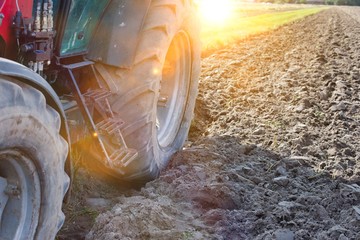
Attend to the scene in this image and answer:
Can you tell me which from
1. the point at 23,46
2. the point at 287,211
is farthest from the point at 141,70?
the point at 287,211

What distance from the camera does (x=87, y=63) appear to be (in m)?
3.34

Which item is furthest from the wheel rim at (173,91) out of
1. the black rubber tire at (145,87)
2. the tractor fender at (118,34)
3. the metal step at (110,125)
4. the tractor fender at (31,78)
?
the tractor fender at (31,78)

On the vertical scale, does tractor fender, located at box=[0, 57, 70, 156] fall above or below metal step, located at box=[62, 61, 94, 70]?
above

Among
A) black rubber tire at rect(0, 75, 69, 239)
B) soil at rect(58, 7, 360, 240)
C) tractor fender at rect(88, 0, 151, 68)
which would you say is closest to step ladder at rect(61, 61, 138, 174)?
tractor fender at rect(88, 0, 151, 68)

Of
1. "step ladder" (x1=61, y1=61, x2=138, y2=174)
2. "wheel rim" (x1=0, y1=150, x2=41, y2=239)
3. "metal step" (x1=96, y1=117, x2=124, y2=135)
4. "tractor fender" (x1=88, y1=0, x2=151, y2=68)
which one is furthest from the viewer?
"tractor fender" (x1=88, y1=0, x2=151, y2=68)

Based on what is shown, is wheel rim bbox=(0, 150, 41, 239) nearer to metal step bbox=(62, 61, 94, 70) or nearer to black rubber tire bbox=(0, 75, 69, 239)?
black rubber tire bbox=(0, 75, 69, 239)

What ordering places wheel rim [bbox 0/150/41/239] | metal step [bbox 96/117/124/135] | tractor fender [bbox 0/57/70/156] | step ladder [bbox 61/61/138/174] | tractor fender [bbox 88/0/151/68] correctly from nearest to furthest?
tractor fender [bbox 0/57/70/156] → wheel rim [bbox 0/150/41/239] → step ladder [bbox 61/61/138/174] → metal step [bbox 96/117/124/135] → tractor fender [bbox 88/0/151/68]

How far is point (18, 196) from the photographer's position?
2143mm

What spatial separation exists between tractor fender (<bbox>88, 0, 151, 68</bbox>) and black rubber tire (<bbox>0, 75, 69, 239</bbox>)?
1.16 metres

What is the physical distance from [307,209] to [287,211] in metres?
0.20

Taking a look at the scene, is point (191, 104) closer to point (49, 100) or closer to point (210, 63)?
point (49, 100)

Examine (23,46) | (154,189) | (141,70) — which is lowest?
(154,189)

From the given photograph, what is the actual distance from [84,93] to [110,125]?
0.24 m

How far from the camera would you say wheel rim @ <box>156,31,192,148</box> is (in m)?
4.27
